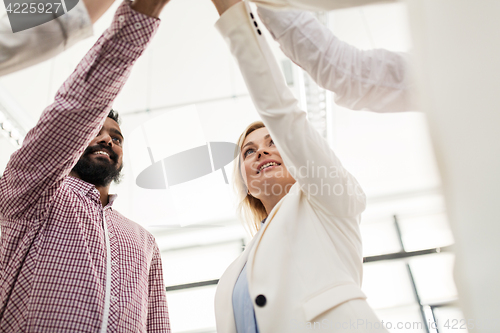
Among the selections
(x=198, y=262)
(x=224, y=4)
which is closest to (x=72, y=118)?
(x=224, y=4)

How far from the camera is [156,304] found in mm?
1302

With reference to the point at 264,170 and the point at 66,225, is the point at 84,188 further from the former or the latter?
the point at 264,170

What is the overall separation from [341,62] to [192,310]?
4.78m

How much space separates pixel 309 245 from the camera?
3.11 ft

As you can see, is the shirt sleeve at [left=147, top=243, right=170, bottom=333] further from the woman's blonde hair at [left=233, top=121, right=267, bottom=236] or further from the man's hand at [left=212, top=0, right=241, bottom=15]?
the man's hand at [left=212, top=0, right=241, bottom=15]

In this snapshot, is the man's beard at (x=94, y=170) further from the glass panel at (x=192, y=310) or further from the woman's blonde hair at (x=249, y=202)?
the glass panel at (x=192, y=310)

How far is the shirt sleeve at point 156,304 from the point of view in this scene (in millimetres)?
1263

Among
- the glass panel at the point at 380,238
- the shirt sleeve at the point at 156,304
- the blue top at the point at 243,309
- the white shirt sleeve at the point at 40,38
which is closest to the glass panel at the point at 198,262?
the glass panel at the point at 380,238

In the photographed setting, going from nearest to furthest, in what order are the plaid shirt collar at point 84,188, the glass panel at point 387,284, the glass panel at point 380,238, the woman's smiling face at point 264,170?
the plaid shirt collar at point 84,188 < the woman's smiling face at point 264,170 < the glass panel at point 387,284 < the glass panel at point 380,238

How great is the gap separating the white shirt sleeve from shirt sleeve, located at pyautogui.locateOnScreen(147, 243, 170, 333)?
831 mm

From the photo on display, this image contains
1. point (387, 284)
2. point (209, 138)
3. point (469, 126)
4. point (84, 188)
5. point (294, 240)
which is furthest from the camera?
point (387, 284)

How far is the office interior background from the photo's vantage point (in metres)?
2.78

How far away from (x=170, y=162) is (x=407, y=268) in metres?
3.99

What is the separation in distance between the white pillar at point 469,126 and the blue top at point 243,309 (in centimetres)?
74
